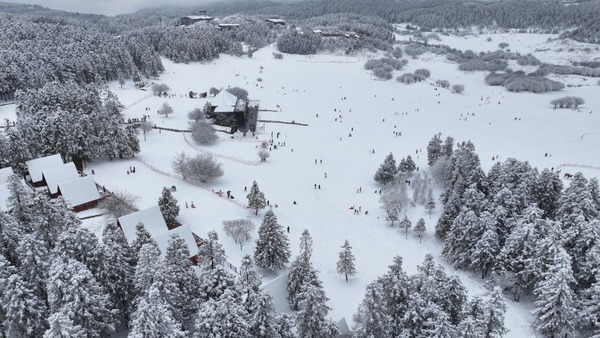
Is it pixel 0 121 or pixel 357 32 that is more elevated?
pixel 357 32

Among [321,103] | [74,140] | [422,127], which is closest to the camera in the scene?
[74,140]

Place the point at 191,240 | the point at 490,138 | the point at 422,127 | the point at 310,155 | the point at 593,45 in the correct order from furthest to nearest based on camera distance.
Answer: the point at 593,45, the point at 422,127, the point at 490,138, the point at 310,155, the point at 191,240

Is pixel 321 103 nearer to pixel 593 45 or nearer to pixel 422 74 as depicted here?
pixel 422 74

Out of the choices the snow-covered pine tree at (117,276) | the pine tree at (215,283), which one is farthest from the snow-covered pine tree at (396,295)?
the snow-covered pine tree at (117,276)

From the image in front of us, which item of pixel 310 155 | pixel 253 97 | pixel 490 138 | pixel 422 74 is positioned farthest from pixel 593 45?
pixel 310 155

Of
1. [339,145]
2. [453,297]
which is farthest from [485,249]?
[339,145]

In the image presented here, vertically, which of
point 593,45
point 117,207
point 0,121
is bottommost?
point 0,121
